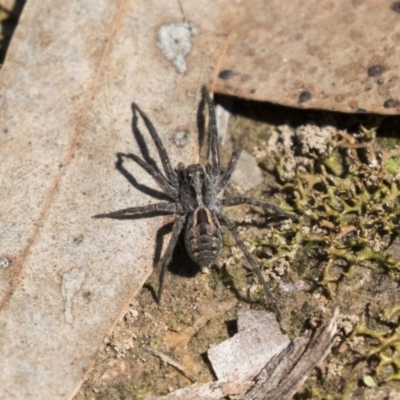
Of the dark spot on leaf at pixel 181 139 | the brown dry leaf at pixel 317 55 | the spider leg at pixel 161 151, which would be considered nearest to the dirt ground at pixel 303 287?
the brown dry leaf at pixel 317 55

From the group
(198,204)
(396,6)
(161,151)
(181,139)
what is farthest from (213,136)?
(396,6)

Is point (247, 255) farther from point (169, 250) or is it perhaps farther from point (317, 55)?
point (317, 55)

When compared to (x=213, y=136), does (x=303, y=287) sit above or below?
below

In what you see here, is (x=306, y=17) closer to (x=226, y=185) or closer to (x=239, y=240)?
(x=226, y=185)

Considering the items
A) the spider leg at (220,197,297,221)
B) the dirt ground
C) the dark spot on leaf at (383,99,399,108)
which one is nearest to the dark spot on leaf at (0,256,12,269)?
the dirt ground

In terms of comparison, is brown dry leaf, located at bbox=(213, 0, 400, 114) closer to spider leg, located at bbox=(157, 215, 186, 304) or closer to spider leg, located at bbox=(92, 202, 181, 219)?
spider leg, located at bbox=(92, 202, 181, 219)

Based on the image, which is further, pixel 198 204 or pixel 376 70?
pixel 198 204

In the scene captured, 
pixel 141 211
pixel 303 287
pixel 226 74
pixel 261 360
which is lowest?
pixel 261 360
